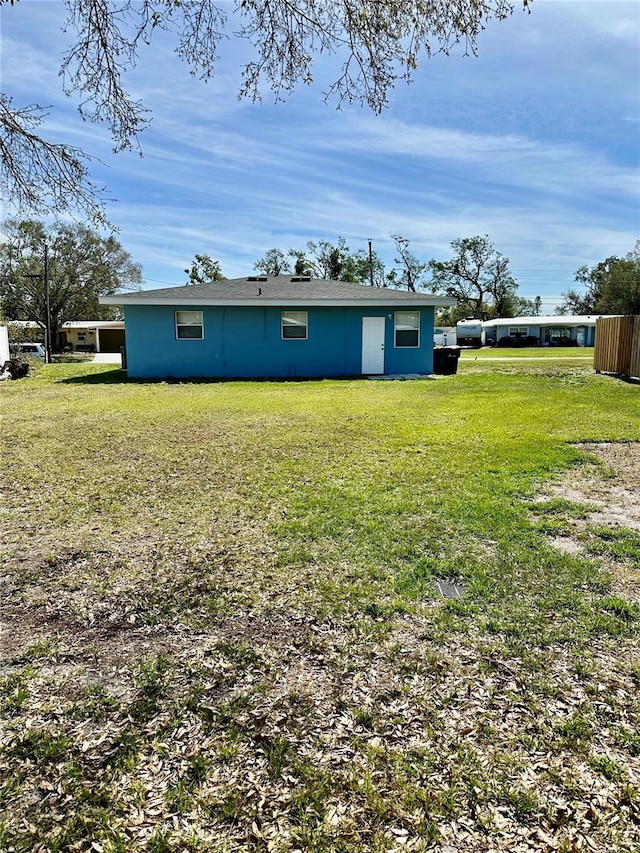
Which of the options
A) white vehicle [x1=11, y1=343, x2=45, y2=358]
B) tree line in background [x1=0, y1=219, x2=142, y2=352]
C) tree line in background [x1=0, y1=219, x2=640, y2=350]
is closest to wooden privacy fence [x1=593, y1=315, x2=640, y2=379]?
tree line in background [x1=0, y1=219, x2=640, y2=350]

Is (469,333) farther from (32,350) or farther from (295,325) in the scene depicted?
(32,350)

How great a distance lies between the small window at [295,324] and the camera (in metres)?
16.4

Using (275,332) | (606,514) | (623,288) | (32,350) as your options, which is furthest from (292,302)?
(623,288)

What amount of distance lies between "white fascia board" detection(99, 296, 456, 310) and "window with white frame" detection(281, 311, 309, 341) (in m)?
0.45

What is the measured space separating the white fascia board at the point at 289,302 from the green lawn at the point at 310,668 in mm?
11035

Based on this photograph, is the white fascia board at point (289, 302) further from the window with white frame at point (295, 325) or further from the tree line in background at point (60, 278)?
the tree line in background at point (60, 278)

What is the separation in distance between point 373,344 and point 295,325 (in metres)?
2.64

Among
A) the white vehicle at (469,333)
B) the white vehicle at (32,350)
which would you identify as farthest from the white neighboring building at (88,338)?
the white vehicle at (469,333)

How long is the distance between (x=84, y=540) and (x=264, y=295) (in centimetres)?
1321

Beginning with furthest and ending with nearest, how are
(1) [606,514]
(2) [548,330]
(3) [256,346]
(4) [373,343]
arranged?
(2) [548,330], (4) [373,343], (3) [256,346], (1) [606,514]

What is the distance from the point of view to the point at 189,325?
16109 mm

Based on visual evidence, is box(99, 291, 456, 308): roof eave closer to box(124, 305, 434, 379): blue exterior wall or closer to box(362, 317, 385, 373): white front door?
box(124, 305, 434, 379): blue exterior wall

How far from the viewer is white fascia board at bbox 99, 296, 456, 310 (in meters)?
15.3

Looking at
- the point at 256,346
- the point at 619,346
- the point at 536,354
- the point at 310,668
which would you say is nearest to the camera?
the point at 310,668
